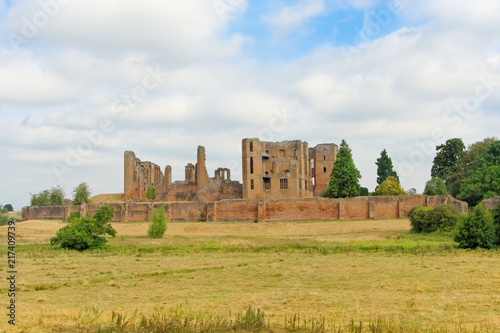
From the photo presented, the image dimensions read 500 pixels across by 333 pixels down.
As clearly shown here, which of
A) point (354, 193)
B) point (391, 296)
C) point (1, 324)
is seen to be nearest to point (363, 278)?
point (391, 296)

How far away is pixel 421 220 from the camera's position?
4234cm

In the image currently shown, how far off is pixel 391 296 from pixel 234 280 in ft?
19.1

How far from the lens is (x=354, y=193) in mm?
61688

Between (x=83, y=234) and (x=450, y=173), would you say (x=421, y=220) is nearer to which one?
(x=83, y=234)

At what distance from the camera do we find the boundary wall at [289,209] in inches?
2170

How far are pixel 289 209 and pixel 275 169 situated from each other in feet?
40.4

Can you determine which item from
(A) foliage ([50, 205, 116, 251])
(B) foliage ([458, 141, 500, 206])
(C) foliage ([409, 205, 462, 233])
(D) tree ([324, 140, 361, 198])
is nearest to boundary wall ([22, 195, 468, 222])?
(D) tree ([324, 140, 361, 198])

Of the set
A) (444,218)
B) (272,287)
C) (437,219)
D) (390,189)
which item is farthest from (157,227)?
(272,287)

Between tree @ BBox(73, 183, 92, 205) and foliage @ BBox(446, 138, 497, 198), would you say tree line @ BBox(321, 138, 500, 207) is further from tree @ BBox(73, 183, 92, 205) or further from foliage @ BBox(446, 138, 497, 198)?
tree @ BBox(73, 183, 92, 205)

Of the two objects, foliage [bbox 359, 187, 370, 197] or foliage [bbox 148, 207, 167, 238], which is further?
foliage [bbox 359, 187, 370, 197]

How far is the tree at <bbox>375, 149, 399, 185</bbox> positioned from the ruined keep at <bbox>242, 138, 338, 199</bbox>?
431 inches

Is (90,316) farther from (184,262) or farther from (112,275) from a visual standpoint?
(184,262)

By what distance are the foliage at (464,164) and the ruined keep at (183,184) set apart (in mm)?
26606

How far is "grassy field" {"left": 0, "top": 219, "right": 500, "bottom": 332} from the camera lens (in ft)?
40.7
